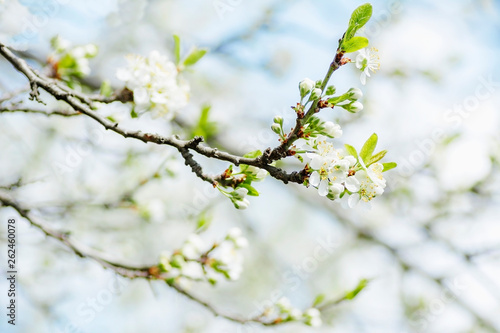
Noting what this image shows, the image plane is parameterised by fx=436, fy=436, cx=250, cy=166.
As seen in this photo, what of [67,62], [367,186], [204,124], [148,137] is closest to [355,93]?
A: [367,186]

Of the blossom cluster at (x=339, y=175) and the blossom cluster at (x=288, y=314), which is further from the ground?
the blossom cluster at (x=339, y=175)

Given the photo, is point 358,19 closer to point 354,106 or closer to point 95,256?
point 354,106

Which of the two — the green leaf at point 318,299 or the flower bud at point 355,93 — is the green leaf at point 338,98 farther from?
the green leaf at point 318,299

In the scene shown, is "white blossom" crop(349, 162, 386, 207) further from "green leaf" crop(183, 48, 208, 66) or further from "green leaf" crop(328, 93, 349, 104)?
"green leaf" crop(183, 48, 208, 66)

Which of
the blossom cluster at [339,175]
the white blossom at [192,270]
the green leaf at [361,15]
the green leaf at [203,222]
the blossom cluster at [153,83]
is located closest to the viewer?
the green leaf at [361,15]

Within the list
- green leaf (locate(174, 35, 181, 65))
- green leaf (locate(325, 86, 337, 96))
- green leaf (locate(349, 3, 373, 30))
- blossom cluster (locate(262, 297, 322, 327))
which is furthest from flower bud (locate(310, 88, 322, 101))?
blossom cluster (locate(262, 297, 322, 327))

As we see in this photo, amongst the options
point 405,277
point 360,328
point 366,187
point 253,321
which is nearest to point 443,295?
point 405,277

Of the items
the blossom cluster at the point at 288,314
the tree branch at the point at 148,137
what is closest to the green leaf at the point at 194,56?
the tree branch at the point at 148,137
